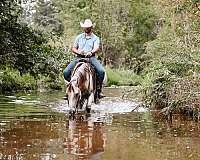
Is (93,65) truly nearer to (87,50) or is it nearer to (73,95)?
(87,50)

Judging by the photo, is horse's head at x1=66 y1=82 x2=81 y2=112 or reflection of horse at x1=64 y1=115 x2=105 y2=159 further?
horse's head at x1=66 y1=82 x2=81 y2=112

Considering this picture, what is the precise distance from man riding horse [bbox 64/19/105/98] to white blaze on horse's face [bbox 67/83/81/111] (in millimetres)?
1068

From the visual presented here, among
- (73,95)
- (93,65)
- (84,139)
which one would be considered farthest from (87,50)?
(84,139)

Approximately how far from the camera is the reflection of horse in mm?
6578

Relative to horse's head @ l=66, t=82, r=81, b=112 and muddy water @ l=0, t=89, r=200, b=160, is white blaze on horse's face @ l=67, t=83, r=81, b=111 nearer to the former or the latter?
horse's head @ l=66, t=82, r=81, b=112

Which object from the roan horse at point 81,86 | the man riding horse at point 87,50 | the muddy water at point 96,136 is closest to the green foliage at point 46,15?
the man riding horse at point 87,50

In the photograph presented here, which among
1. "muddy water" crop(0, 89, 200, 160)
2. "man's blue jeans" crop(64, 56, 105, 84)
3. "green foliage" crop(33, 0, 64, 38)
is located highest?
"green foliage" crop(33, 0, 64, 38)

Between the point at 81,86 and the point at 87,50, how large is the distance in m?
1.20

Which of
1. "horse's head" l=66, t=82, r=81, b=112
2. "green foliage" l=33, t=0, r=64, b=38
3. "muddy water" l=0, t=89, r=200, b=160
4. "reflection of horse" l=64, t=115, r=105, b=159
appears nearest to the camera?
"muddy water" l=0, t=89, r=200, b=160

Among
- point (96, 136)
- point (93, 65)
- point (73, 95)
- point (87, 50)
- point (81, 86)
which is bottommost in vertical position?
point (96, 136)

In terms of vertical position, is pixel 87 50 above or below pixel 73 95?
above

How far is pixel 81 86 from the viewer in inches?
458

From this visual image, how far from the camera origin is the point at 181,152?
6.64 m

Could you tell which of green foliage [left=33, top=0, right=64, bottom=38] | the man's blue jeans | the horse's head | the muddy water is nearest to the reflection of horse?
the muddy water
